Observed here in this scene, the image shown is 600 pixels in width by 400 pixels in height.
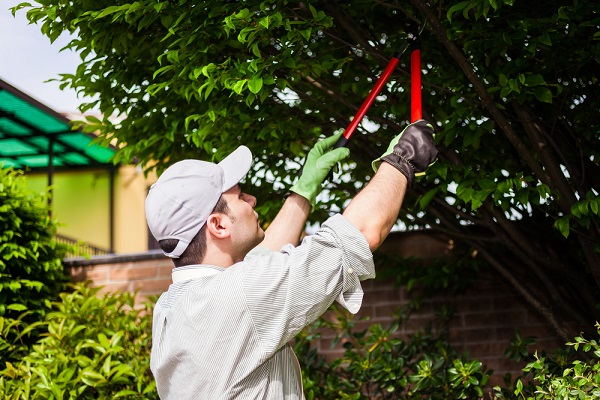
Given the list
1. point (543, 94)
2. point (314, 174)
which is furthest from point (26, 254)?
point (543, 94)

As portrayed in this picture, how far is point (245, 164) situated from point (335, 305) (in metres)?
2.97

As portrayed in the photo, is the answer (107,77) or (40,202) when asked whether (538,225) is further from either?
(40,202)

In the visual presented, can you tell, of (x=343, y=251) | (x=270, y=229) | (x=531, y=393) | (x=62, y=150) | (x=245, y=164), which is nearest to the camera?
(x=343, y=251)

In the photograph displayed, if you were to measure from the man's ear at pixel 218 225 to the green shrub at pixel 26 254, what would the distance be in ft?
12.2

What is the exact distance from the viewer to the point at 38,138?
14.2 m

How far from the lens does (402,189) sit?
8.11 ft

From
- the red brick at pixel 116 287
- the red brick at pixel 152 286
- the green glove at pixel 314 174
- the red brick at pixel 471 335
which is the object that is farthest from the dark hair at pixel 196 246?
the red brick at pixel 116 287

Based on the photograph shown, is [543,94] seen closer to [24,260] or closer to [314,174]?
[314,174]

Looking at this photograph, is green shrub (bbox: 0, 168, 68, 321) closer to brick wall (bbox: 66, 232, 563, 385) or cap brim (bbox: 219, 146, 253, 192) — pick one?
brick wall (bbox: 66, 232, 563, 385)

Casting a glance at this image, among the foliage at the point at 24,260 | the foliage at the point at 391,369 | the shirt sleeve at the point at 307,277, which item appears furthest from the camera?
the foliage at the point at 24,260

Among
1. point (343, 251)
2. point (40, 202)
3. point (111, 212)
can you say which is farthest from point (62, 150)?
point (343, 251)

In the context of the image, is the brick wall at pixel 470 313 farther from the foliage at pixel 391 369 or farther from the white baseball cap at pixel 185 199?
the white baseball cap at pixel 185 199

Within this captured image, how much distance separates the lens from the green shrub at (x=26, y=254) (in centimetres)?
602

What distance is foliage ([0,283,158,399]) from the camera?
5.08 m
